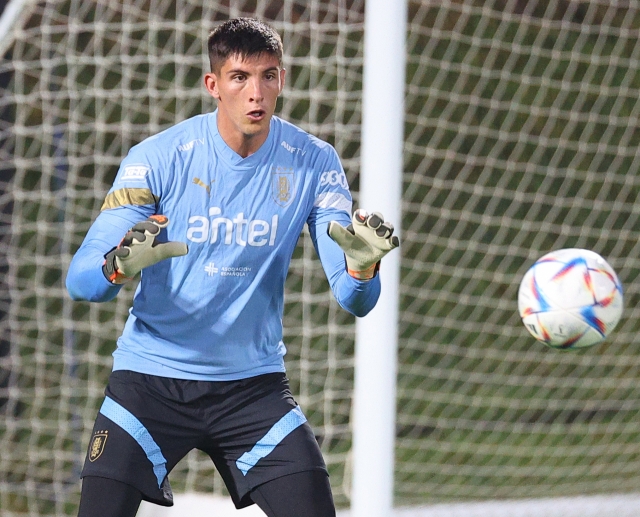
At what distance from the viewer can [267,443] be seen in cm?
308

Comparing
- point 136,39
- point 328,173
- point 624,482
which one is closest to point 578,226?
point 624,482

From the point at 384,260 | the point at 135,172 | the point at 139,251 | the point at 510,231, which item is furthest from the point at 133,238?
the point at 510,231

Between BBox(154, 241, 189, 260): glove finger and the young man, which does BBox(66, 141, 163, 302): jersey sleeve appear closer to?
the young man

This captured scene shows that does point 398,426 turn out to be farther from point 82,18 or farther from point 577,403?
point 82,18

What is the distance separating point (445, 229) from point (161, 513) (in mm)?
4915

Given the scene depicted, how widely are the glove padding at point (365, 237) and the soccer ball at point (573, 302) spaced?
1180mm

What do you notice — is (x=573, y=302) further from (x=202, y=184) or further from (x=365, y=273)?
(x=202, y=184)

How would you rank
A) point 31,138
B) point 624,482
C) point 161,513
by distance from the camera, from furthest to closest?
point 31,138 → point 624,482 → point 161,513

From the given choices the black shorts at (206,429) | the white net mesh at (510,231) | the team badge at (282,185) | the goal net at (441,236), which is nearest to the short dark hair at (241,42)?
the team badge at (282,185)

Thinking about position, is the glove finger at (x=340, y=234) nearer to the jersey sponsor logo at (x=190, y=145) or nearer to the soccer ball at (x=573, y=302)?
the jersey sponsor logo at (x=190, y=145)

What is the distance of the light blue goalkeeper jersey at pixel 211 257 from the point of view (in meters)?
3.07

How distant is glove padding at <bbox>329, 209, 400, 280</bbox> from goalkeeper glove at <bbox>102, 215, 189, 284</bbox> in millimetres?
410

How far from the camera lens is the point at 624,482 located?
22.3 feet

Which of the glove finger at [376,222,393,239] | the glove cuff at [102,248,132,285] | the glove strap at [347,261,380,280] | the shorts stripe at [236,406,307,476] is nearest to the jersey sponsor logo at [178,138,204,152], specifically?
the glove cuff at [102,248,132,285]
